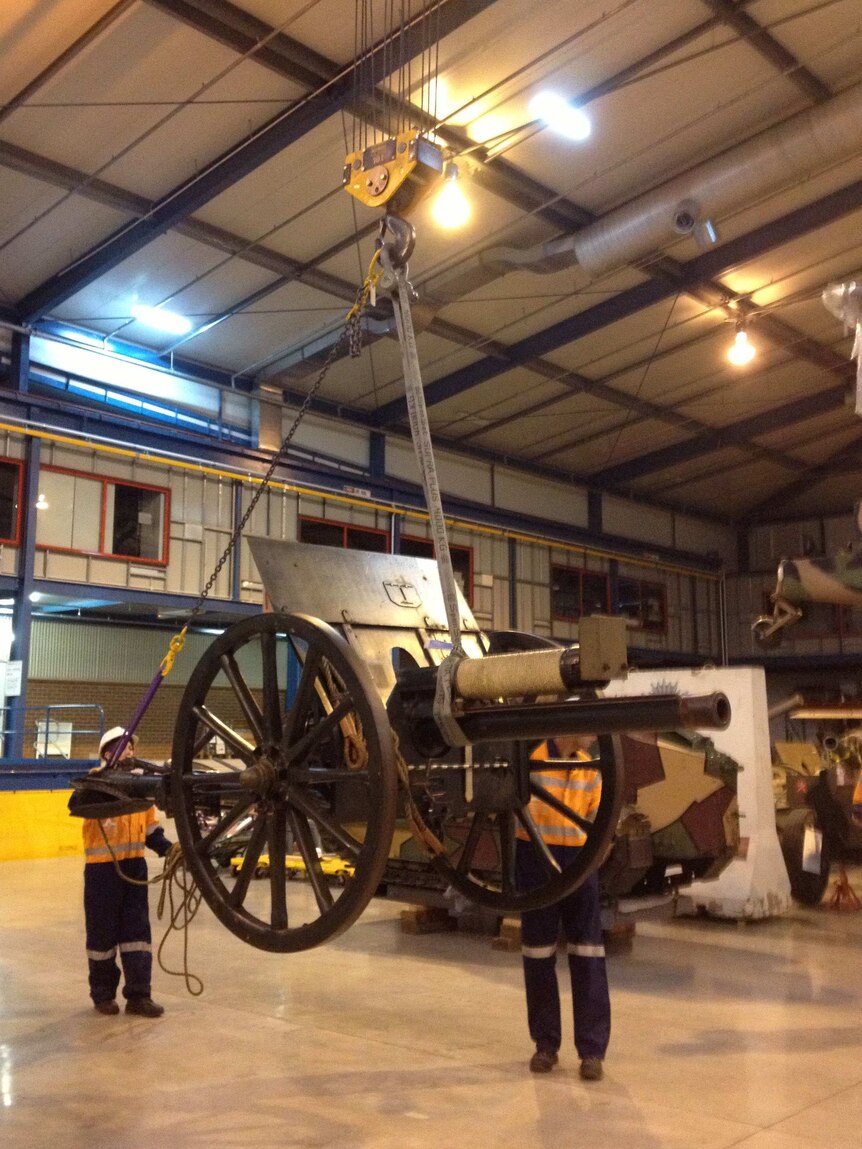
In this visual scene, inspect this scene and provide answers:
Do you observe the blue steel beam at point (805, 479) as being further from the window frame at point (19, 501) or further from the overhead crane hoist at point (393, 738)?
the overhead crane hoist at point (393, 738)

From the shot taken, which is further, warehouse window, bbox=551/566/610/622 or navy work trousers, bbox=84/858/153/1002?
warehouse window, bbox=551/566/610/622

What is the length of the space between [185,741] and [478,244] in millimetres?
13310

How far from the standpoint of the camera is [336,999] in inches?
292

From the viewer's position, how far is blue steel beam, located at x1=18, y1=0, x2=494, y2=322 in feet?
39.1

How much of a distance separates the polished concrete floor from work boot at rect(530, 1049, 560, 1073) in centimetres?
7

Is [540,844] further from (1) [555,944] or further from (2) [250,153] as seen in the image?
(2) [250,153]

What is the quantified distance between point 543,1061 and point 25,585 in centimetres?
1336

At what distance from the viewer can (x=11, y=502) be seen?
17.0 meters

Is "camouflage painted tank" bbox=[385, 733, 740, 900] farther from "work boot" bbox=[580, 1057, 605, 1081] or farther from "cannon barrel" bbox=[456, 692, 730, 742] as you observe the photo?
"cannon barrel" bbox=[456, 692, 730, 742]

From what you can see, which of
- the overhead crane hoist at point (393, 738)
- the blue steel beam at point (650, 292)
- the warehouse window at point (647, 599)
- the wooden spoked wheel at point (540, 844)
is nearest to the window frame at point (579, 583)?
the warehouse window at point (647, 599)

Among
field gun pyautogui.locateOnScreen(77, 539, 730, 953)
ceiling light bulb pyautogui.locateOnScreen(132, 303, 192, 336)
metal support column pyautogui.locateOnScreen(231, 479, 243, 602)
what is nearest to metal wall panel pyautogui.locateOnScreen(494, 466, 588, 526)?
metal support column pyautogui.locateOnScreen(231, 479, 243, 602)

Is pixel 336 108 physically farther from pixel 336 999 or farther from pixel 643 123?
pixel 336 999

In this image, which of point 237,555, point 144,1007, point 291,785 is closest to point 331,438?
point 237,555

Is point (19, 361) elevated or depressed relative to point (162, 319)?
depressed
